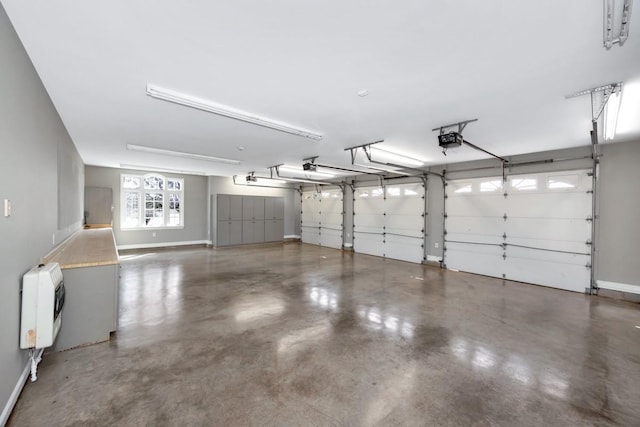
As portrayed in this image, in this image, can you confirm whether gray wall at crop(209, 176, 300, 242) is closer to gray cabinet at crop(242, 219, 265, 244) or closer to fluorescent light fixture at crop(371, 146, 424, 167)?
gray cabinet at crop(242, 219, 265, 244)

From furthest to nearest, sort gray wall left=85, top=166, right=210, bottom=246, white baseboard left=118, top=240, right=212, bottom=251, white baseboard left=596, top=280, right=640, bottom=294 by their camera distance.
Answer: white baseboard left=118, top=240, right=212, bottom=251 < gray wall left=85, top=166, right=210, bottom=246 < white baseboard left=596, top=280, right=640, bottom=294

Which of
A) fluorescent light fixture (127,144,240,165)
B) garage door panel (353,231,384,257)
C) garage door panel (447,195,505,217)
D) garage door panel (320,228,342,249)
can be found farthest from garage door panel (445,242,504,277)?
fluorescent light fixture (127,144,240,165)

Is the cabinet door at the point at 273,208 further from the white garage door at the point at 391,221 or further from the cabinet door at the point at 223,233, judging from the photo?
the white garage door at the point at 391,221

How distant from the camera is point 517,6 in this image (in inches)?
62.6

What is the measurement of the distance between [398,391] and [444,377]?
0.51 m

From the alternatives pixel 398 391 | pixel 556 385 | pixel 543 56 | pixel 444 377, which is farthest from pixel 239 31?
pixel 556 385

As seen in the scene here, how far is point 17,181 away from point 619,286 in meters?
8.14

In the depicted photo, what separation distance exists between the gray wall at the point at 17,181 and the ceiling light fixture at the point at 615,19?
3.72 m

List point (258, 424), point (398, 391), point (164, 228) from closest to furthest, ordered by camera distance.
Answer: point (258, 424) → point (398, 391) → point (164, 228)

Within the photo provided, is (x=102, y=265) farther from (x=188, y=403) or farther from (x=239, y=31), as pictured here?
(x=239, y=31)

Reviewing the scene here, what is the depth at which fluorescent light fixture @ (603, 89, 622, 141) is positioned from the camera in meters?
2.74

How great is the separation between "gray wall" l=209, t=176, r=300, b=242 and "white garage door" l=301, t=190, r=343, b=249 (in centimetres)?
44

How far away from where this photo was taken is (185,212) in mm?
9453

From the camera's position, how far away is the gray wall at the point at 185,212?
7.94m
